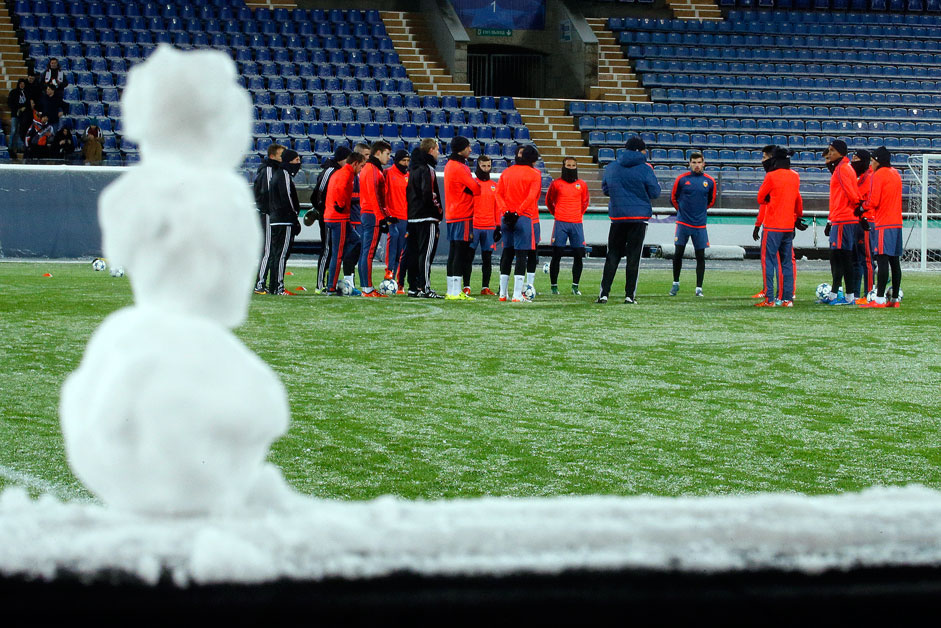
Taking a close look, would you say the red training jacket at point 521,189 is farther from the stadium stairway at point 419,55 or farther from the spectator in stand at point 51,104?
the stadium stairway at point 419,55

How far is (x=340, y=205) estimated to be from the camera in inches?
482

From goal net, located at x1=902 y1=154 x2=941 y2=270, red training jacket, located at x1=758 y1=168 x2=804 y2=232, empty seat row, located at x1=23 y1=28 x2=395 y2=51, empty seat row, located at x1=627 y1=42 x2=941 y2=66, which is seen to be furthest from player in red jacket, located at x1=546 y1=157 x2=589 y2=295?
empty seat row, located at x1=627 y1=42 x2=941 y2=66

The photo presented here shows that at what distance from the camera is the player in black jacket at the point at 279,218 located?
12.1m

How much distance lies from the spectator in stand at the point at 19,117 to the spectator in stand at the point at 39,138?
0.15m

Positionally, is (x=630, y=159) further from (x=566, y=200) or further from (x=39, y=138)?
(x=39, y=138)

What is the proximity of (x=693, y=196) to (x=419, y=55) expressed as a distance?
16.0m

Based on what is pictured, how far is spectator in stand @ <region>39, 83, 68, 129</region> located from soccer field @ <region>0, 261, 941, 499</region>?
1111cm

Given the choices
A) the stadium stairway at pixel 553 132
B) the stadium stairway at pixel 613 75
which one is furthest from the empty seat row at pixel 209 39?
the stadium stairway at pixel 613 75

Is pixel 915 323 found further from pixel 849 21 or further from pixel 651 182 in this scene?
pixel 849 21

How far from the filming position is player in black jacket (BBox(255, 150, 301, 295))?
1211 cm

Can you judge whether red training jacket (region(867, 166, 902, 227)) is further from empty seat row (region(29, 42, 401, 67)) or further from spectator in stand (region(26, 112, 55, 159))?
Result: empty seat row (region(29, 42, 401, 67))

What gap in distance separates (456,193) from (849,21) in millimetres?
22966

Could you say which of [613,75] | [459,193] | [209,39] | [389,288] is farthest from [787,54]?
[389,288]

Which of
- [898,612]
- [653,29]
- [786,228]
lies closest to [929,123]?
[653,29]
